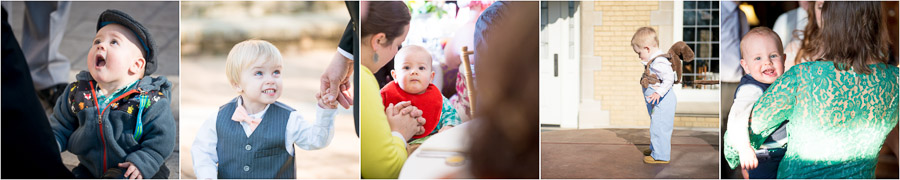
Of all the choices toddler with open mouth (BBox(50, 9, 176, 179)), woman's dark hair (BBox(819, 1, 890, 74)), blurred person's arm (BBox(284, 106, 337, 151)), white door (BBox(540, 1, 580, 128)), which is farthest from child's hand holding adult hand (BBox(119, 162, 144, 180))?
woman's dark hair (BBox(819, 1, 890, 74))

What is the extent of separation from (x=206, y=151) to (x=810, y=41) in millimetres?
4508

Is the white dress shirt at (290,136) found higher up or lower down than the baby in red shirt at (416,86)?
lower down

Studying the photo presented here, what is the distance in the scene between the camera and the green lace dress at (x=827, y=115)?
5.14m

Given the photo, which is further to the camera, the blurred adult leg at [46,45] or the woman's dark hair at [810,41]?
the blurred adult leg at [46,45]

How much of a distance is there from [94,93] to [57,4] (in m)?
0.76

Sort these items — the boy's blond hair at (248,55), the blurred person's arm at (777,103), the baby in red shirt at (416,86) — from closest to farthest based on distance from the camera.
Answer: the blurred person's arm at (777,103), the baby in red shirt at (416,86), the boy's blond hair at (248,55)

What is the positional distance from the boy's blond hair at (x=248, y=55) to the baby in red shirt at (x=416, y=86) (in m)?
0.88

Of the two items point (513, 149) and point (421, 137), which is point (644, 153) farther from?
point (421, 137)

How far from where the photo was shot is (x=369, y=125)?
5457mm

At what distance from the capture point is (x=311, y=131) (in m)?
5.54

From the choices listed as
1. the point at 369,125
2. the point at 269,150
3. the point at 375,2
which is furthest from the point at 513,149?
the point at 269,150

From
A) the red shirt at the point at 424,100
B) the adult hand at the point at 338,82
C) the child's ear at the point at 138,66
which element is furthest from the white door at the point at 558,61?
the child's ear at the point at 138,66

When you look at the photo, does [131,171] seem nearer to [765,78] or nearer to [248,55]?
[248,55]

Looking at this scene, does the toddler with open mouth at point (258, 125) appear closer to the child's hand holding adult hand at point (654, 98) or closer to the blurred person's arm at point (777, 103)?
the child's hand holding adult hand at point (654, 98)
